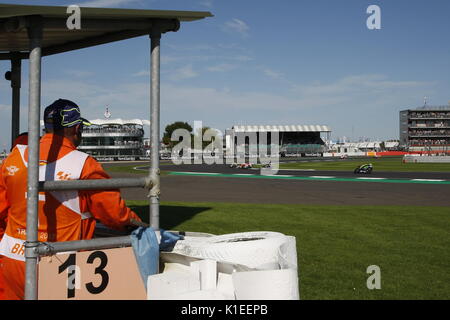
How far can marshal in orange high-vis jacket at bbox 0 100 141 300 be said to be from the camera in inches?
105

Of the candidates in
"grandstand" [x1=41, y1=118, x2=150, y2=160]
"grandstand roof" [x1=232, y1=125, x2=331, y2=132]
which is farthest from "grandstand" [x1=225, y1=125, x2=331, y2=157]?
"grandstand" [x1=41, y1=118, x2=150, y2=160]

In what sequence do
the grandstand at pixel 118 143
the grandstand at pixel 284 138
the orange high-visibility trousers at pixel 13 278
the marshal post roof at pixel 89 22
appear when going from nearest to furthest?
the marshal post roof at pixel 89 22 < the orange high-visibility trousers at pixel 13 278 < the grandstand at pixel 118 143 < the grandstand at pixel 284 138

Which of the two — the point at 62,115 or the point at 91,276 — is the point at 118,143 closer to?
the point at 62,115

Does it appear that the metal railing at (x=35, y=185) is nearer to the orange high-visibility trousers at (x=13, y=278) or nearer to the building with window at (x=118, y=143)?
the orange high-visibility trousers at (x=13, y=278)

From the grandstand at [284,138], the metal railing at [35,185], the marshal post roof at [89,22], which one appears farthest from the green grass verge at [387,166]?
the grandstand at [284,138]

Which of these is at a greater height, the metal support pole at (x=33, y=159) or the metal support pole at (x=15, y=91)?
the metal support pole at (x=15, y=91)

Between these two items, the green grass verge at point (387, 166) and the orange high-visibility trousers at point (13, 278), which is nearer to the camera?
the orange high-visibility trousers at point (13, 278)

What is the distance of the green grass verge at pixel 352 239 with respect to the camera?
477 cm

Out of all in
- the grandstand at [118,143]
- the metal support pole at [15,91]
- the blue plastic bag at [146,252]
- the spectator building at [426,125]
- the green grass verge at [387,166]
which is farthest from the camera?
the spectator building at [426,125]

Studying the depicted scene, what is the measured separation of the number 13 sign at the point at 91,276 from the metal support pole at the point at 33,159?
6 cm

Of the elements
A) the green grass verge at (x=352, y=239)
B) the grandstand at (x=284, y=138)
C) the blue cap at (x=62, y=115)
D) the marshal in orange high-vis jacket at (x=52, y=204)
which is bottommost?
the green grass verge at (x=352, y=239)

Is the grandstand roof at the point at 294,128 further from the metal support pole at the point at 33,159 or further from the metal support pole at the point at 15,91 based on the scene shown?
the metal support pole at the point at 33,159

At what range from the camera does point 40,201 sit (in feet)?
8.62
